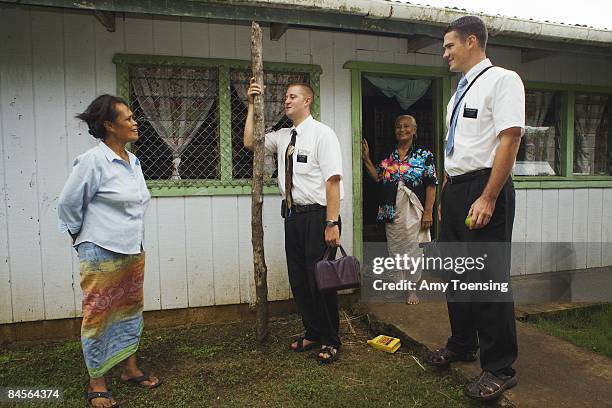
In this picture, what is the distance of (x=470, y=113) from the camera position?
2723mm

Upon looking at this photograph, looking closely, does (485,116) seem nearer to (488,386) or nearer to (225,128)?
(488,386)

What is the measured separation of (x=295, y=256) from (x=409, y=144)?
1.88m

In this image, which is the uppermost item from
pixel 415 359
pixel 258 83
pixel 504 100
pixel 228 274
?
pixel 258 83

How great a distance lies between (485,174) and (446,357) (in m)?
1.39

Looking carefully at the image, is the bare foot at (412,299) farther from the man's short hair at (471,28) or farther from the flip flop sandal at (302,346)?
the man's short hair at (471,28)

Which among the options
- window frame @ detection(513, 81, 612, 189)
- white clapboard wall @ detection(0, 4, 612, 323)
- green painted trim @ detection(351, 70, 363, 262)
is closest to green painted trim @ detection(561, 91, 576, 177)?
window frame @ detection(513, 81, 612, 189)

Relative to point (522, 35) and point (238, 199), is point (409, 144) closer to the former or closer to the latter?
point (522, 35)

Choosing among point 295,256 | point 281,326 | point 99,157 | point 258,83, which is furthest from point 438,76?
point 99,157

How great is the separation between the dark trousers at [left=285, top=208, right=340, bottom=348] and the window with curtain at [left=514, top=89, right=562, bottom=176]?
333 cm

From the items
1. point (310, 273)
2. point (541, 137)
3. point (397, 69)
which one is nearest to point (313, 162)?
point (310, 273)

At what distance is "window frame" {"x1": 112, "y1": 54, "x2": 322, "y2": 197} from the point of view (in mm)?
3998

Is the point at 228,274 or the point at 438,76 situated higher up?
the point at 438,76

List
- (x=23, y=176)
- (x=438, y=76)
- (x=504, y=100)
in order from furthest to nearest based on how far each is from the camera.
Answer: (x=438, y=76) → (x=23, y=176) → (x=504, y=100)

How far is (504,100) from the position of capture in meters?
2.54
